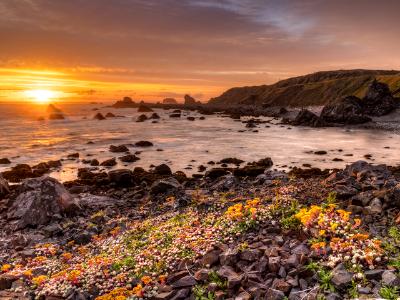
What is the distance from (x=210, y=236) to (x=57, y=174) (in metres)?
34.4

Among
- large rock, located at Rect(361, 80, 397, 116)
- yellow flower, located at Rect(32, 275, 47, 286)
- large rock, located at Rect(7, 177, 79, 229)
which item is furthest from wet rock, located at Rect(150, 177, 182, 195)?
large rock, located at Rect(361, 80, 397, 116)

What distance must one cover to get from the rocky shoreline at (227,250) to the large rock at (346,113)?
82626 millimetres

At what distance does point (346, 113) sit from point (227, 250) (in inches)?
3870

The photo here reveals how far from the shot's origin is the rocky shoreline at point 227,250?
10.1 meters

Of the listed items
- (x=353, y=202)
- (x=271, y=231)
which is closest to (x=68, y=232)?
(x=271, y=231)

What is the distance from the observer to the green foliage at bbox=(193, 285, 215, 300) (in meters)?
10.1

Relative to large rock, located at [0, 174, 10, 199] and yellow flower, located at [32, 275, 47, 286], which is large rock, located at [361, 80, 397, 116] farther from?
yellow flower, located at [32, 275, 47, 286]

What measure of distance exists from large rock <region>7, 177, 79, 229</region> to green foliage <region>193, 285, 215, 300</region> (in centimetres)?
1505

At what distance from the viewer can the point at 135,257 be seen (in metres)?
13.8

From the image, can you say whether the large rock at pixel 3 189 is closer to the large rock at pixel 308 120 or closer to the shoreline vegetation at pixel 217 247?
the shoreline vegetation at pixel 217 247

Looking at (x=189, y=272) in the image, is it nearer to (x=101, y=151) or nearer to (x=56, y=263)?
(x=56, y=263)

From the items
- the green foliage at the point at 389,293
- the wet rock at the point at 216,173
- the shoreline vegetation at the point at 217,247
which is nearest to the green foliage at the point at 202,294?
the shoreline vegetation at the point at 217,247

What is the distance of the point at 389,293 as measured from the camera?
8523 millimetres

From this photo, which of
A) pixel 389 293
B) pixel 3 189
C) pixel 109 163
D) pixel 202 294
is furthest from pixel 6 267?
pixel 109 163
